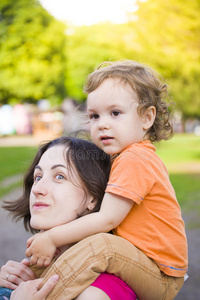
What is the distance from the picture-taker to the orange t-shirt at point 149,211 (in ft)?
6.00

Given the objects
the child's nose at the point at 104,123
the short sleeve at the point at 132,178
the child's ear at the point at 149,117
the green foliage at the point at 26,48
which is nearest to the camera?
the short sleeve at the point at 132,178

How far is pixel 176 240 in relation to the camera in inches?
76.6

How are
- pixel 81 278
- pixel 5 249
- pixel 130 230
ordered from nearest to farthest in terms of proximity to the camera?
pixel 81 278 → pixel 130 230 → pixel 5 249

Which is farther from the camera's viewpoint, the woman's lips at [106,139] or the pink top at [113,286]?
the woman's lips at [106,139]

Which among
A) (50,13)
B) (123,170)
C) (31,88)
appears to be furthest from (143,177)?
(50,13)

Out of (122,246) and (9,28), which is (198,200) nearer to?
(122,246)

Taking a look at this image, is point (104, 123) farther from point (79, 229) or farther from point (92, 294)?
point (92, 294)

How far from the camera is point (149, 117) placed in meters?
2.17

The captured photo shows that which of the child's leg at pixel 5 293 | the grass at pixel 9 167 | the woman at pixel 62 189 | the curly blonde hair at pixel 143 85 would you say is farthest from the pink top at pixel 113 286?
the grass at pixel 9 167

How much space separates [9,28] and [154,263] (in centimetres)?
2636

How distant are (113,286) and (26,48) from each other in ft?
85.8

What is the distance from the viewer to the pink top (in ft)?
5.50

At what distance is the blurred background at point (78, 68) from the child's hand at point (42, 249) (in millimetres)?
850

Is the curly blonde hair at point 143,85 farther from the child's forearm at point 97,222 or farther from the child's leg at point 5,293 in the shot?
the child's leg at point 5,293
